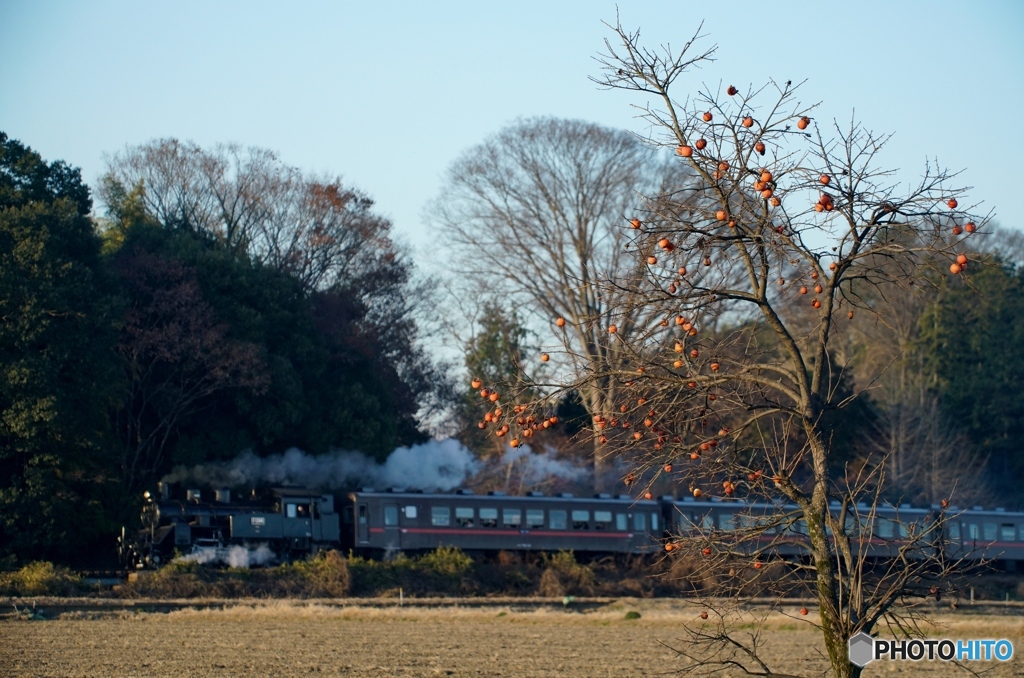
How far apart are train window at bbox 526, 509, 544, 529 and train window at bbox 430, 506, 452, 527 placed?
2.74 m

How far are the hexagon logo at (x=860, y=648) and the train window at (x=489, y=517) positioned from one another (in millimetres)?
29606

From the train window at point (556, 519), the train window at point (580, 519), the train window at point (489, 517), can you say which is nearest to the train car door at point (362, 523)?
the train window at point (489, 517)

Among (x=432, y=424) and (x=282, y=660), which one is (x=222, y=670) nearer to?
(x=282, y=660)

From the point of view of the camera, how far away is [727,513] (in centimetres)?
3681

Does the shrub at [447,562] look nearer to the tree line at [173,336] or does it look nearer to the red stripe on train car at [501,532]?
the red stripe on train car at [501,532]

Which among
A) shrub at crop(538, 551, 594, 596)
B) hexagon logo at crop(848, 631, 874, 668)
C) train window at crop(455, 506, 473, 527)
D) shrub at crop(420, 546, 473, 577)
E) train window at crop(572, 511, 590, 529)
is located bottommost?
shrub at crop(538, 551, 594, 596)

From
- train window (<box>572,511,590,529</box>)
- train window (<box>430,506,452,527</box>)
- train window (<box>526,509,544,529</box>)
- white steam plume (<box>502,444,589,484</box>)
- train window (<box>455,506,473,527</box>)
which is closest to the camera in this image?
train window (<box>430,506,452,527</box>)

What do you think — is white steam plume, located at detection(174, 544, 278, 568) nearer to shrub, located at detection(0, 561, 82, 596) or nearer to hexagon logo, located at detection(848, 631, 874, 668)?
shrub, located at detection(0, 561, 82, 596)

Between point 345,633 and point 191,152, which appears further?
point 191,152

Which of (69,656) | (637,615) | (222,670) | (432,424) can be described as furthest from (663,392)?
(432,424)

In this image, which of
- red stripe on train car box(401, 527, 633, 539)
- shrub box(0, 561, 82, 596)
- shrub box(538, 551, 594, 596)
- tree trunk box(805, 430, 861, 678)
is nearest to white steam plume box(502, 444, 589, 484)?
red stripe on train car box(401, 527, 633, 539)

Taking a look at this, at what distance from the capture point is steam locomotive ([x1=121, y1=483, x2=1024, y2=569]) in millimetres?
32688

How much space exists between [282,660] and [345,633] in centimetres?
470

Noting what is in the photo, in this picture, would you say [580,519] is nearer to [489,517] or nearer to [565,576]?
[565,576]
